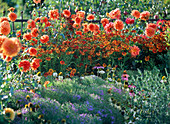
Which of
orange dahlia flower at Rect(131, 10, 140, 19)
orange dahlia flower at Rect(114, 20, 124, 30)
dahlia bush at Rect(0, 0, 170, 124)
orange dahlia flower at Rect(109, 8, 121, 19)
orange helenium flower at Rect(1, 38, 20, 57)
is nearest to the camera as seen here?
orange helenium flower at Rect(1, 38, 20, 57)

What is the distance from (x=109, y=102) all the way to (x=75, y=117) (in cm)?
69

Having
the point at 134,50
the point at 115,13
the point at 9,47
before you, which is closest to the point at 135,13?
the point at 115,13

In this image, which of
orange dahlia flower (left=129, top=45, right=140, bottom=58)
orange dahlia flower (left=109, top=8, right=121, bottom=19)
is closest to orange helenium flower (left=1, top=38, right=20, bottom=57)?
orange dahlia flower (left=129, top=45, right=140, bottom=58)

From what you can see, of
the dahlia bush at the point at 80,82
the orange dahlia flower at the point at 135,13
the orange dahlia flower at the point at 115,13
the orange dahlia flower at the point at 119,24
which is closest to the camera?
the dahlia bush at the point at 80,82

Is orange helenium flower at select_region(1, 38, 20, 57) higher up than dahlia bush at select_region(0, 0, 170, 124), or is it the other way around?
orange helenium flower at select_region(1, 38, 20, 57)

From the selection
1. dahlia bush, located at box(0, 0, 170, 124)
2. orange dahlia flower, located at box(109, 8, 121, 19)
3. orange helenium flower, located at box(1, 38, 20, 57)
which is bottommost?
dahlia bush, located at box(0, 0, 170, 124)

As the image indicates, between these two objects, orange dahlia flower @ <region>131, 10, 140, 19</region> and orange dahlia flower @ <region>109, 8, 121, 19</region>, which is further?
orange dahlia flower @ <region>131, 10, 140, 19</region>

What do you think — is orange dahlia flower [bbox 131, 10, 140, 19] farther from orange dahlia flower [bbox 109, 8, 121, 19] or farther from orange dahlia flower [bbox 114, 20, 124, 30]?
orange dahlia flower [bbox 114, 20, 124, 30]

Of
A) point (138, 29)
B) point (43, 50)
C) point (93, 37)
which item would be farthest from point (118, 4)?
point (43, 50)

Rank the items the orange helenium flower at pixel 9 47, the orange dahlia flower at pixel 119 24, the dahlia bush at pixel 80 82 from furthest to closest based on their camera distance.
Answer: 1. the orange dahlia flower at pixel 119 24
2. the dahlia bush at pixel 80 82
3. the orange helenium flower at pixel 9 47

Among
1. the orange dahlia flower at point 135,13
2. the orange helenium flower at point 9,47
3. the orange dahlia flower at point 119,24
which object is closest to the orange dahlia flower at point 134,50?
the orange dahlia flower at point 119,24

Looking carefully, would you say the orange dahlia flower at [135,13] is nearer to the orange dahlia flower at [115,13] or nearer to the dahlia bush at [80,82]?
the dahlia bush at [80,82]

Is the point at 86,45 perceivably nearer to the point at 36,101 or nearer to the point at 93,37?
the point at 93,37

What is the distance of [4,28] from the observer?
250cm
